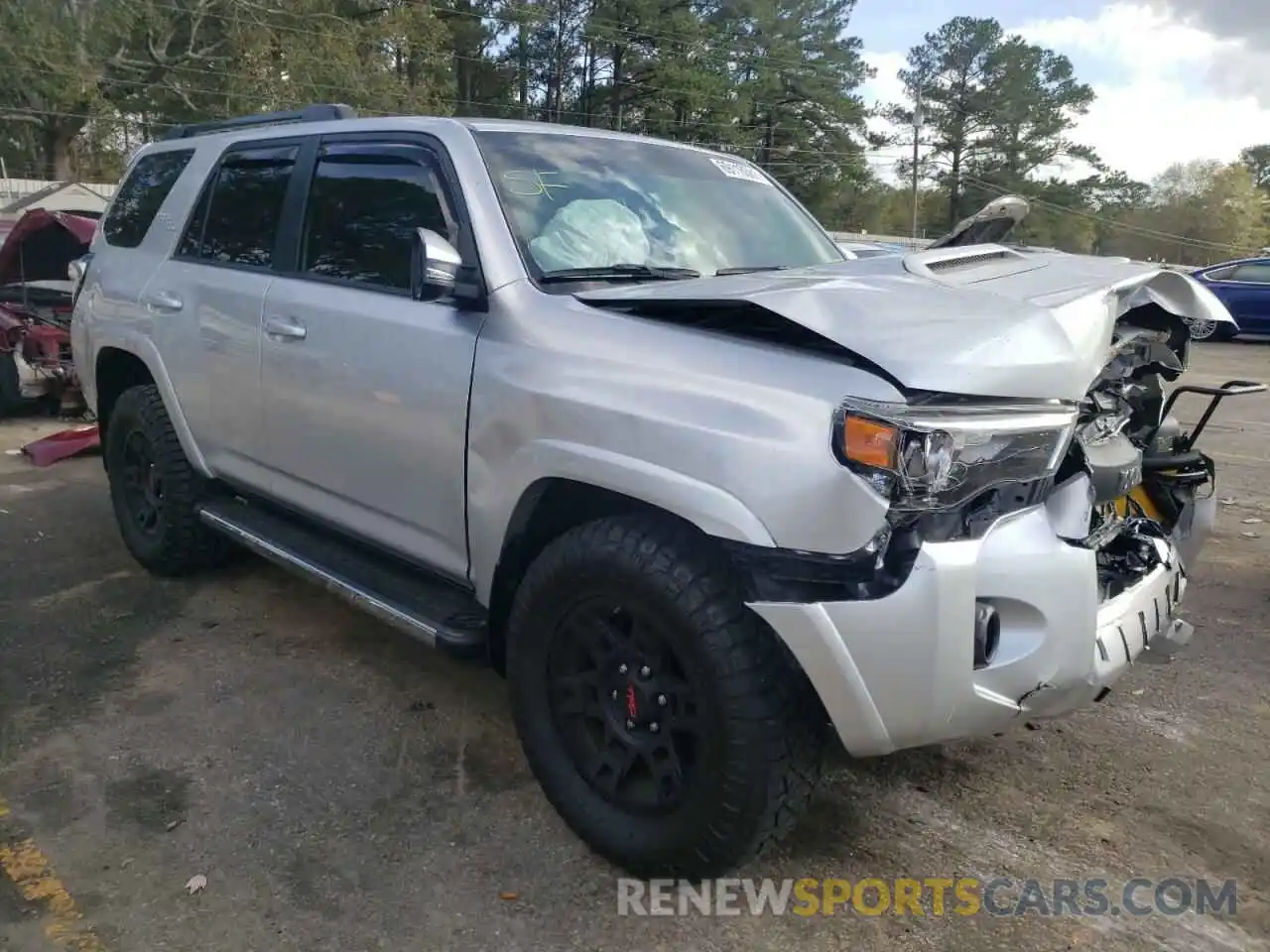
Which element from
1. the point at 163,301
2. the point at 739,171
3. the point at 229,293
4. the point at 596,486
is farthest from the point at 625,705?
the point at 163,301

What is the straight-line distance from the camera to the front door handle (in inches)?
148

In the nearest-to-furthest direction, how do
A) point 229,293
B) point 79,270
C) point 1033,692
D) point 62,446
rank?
1. point 1033,692
2. point 229,293
3. point 79,270
4. point 62,446

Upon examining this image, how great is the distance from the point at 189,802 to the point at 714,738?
1719mm

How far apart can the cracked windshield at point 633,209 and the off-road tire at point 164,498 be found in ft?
7.41

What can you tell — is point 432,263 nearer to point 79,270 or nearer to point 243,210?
point 243,210

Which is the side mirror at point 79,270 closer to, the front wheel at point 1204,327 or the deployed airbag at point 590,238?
the deployed airbag at point 590,238

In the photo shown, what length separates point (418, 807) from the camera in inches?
124

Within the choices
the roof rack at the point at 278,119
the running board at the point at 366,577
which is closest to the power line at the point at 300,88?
the roof rack at the point at 278,119

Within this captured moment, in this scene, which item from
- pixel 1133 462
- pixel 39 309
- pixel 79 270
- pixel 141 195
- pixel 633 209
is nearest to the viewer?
pixel 1133 462

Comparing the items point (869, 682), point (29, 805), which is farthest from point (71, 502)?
point (869, 682)

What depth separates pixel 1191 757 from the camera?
3.48 metres

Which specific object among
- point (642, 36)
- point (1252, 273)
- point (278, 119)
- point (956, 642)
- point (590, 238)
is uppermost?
point (642, 36)

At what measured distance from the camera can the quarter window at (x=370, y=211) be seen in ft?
11.3

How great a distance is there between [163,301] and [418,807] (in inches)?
107
